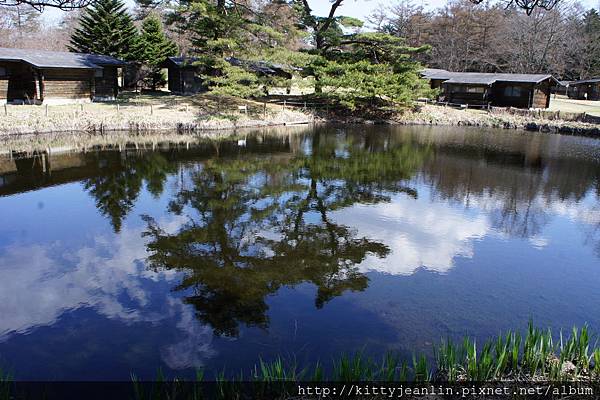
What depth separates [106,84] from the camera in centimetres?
3059

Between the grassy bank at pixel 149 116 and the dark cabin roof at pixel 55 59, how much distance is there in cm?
228

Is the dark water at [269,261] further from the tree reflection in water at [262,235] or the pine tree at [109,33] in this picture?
the pine tree at [109,33]

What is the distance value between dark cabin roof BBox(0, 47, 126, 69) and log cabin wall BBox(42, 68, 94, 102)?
56 centimetres

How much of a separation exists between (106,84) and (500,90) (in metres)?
29.8

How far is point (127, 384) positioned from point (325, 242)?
18.6 ft

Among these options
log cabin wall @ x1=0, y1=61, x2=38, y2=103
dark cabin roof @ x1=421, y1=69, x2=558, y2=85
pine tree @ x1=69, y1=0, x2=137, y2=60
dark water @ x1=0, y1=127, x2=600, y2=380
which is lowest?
dark water @ x1=0, y1=127, x2=600, y2=380

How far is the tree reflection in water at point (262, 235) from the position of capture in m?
7.98

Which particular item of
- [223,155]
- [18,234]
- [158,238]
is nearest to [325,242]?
[158,238]

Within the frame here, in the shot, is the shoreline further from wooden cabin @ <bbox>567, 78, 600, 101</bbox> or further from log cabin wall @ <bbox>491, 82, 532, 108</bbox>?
wooden cabin @ <bbox>567, 78, 600, 101</bbox>

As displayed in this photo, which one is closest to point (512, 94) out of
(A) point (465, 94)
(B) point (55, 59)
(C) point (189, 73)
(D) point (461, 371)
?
(A) point (465, 94)

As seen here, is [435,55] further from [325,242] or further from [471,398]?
[471,398]

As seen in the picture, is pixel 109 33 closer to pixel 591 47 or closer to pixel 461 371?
pixel 461 371

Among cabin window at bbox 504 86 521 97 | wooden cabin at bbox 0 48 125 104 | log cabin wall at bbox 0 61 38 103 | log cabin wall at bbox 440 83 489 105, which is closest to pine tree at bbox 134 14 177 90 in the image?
wooden cabin at bbox 0 48 125 104

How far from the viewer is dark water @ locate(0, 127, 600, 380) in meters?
6.52
